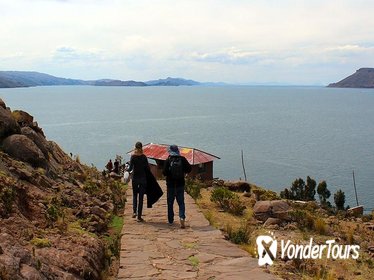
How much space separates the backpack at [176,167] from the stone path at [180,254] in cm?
110

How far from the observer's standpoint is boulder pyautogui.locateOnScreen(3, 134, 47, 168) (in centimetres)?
1114

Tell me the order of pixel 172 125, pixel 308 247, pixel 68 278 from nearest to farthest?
1. pixel 68 278
2. pixel 308 247
3. pixel 172 125

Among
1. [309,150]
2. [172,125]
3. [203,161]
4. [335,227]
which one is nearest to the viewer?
[335,227]

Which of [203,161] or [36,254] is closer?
[36,254]

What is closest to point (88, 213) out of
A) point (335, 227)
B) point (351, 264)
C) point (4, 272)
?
point (4, 272)

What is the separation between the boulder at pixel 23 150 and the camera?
11141 millimetres

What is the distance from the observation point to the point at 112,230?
9.25 metres

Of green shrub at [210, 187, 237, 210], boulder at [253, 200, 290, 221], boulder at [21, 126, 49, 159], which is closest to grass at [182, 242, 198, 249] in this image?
boulder at [253, 200, 290, 221]

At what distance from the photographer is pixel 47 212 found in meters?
8.41

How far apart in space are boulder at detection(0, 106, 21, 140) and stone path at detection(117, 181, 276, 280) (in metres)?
4.02

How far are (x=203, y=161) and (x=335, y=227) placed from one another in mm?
14311

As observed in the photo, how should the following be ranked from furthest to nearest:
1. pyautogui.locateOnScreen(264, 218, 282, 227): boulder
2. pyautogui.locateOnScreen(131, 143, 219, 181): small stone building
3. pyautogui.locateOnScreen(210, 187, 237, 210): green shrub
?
pyautogui.locateOnScreen(131, 143, 219, 181): small stone building → pyautogui.locateOnScreen(210, 187, 237, 210): green shrub → pyautogui.locateOnScreen(264, 218, 282, 227): boulder

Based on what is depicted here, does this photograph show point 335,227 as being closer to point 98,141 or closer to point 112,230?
point 112,230

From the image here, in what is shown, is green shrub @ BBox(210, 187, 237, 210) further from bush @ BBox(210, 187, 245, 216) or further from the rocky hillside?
the rocky hillside
